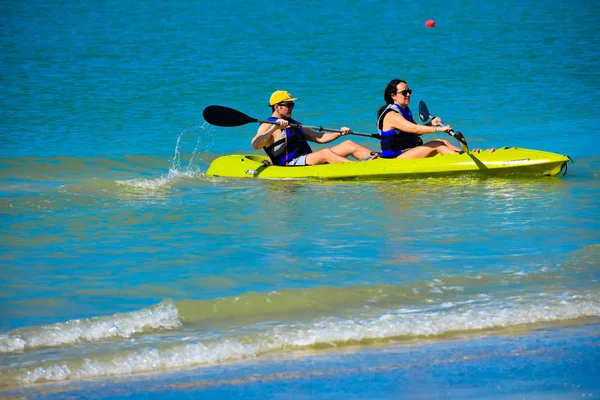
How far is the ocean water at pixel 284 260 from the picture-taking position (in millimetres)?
4477

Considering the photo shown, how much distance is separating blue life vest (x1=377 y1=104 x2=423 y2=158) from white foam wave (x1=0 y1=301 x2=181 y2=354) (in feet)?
14.9

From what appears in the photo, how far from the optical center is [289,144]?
9750 mm

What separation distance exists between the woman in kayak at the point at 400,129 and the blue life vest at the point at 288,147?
34.3 inches

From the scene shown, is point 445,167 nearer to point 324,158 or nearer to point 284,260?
point 324,158

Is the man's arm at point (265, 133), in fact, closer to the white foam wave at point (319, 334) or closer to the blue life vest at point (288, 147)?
the blue life vest at point (288, 147)

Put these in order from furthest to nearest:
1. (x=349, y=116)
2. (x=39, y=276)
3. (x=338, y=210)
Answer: (x=349, y=116) → (x=338, y=210) → (x=39, y=276)

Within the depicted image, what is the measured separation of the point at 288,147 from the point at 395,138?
1.11 meters

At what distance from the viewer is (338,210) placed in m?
8.09

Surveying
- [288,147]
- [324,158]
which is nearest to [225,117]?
[288,147]

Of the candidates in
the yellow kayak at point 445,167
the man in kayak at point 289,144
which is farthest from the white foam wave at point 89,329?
the man in kayak at point 289,144

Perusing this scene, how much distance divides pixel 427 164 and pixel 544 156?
1.09 meters

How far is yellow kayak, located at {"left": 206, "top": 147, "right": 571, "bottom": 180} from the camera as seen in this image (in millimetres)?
8992

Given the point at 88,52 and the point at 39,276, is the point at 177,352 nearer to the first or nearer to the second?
the point at 39,276

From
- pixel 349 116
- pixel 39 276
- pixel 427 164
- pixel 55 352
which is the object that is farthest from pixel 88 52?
pixel 55 352
